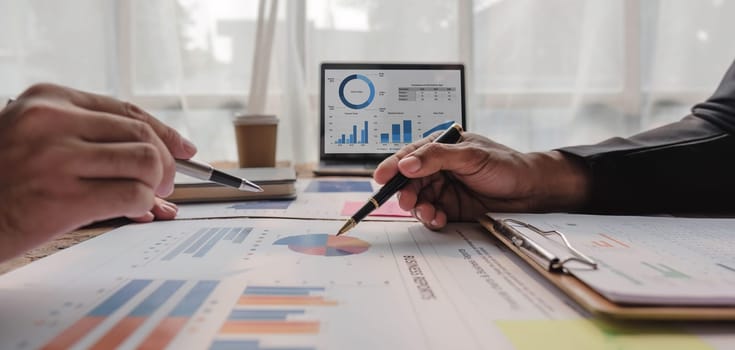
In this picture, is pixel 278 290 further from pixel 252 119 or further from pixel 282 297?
pixel 252 119

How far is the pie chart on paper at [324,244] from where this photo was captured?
0.50m

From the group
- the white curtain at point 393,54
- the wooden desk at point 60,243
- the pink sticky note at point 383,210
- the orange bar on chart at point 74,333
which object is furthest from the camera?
the white curtain at point 393,54

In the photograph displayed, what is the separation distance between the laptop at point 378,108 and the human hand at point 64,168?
71cm

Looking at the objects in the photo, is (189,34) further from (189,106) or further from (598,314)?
(598,314)

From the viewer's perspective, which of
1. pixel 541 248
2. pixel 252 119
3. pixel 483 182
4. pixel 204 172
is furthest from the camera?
pixel 252 119

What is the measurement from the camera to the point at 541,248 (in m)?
0.42

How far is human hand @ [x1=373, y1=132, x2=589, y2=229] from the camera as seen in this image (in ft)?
1.99

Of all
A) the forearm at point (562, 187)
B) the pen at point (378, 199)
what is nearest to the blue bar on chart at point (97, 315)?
the pen at point (378, 199)

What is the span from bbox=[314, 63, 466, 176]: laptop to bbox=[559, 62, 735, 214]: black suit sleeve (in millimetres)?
470

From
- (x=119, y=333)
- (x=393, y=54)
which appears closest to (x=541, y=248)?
(x=119, y=333)

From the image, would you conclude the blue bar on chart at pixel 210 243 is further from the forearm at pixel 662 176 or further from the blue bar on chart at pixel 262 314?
the forearm at pixel 662 176

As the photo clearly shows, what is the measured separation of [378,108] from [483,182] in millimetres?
513

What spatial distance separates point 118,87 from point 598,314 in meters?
1.29

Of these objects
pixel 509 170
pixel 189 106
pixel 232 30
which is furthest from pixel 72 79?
pixel 509 170
